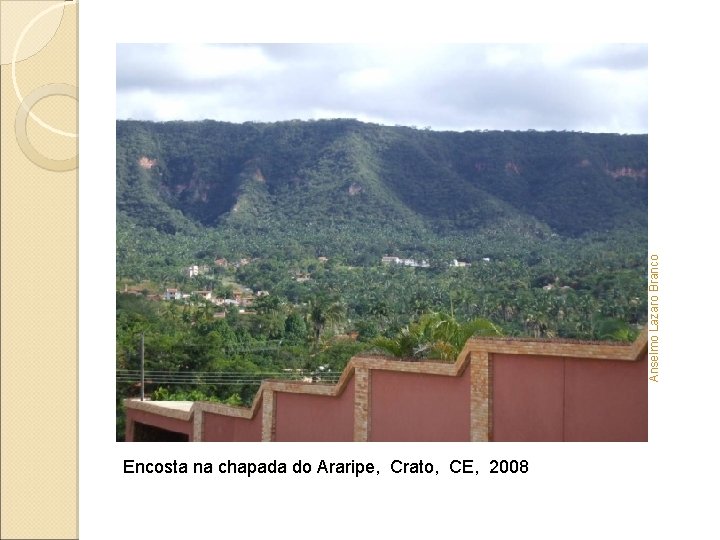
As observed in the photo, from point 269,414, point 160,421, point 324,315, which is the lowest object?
point 160,421

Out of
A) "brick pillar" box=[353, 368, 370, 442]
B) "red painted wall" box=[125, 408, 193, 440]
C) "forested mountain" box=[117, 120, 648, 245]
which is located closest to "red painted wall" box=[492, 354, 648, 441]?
"brick pillar" box=[353, 368, 370, 442]

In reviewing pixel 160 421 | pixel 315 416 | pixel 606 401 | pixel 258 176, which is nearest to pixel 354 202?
pixel 258 176

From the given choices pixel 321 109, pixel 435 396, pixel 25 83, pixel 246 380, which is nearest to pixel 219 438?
pixel 435 396

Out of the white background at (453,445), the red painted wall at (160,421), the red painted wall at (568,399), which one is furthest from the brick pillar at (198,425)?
the red painted wall at (568,399)

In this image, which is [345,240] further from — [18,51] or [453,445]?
[18,51]

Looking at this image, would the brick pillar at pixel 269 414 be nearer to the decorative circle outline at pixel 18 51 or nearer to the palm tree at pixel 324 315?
the decorative circle outline at pixel 18 51

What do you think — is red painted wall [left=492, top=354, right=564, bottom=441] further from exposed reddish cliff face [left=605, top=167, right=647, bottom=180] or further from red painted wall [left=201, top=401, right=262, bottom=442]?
exposed reddish cliff face [left=605, top=167, right=647, bottom=180]
